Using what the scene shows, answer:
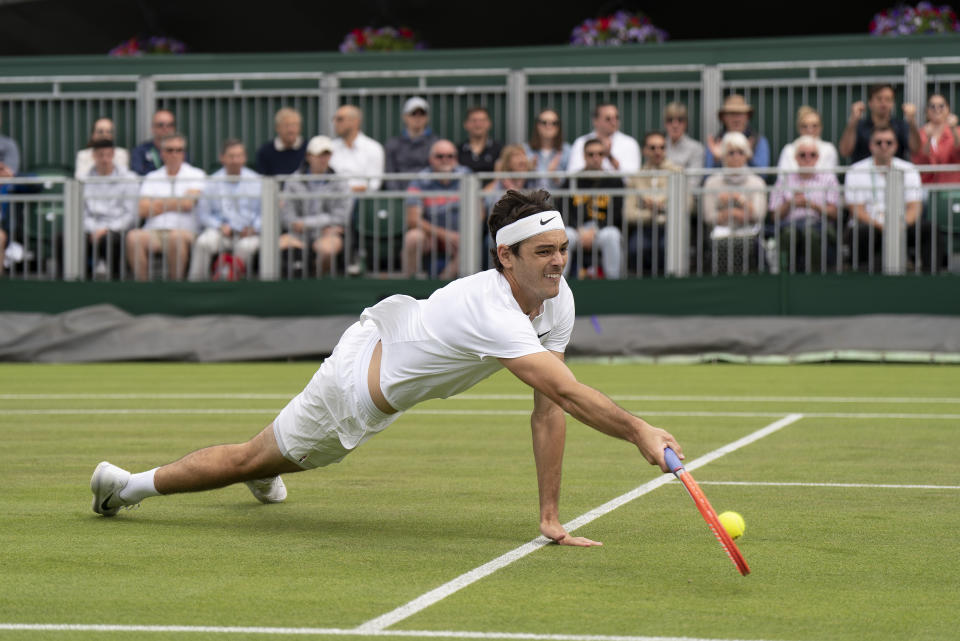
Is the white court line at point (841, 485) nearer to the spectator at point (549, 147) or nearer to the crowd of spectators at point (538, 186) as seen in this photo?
the crowd of spectators at point (538, 186)

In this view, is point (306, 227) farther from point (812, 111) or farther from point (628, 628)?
point (628, 628)

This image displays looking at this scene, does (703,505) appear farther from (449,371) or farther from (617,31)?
(617,31)

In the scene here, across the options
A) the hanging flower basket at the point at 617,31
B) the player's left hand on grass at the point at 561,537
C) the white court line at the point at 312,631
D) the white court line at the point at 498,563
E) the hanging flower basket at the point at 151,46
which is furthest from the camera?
the hanging flower basket at the point at 151,46

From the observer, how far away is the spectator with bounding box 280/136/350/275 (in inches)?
687

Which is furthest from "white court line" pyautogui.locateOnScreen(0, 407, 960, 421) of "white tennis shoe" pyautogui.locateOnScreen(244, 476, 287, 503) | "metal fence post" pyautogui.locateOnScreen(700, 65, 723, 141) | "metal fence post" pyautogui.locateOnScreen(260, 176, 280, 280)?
"metal fence post" pyautogui.locateOnScreen(700, 65, 723, 141)

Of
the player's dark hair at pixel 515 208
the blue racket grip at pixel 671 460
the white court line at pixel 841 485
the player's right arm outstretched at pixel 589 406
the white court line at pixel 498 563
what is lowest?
the white court line at pixel 498 563

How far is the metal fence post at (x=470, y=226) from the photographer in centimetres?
1709

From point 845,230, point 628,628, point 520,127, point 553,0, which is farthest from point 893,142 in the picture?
point 628,628

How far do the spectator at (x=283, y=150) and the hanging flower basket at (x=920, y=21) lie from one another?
831cm

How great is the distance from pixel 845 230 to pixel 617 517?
34.6ft

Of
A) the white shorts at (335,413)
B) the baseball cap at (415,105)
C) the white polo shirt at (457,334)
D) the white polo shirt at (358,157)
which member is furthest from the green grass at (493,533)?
the baseball cap at (415,105)

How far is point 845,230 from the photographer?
16734mm

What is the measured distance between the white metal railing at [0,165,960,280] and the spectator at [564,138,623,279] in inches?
0.8

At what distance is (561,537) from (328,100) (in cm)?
1477
